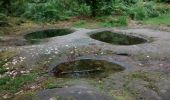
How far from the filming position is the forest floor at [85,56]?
902 cm

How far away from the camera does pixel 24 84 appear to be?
32.6 feet

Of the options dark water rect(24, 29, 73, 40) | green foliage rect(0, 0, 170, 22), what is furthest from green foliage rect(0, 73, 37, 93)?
green foliage rect(0, 0, 170, 22)

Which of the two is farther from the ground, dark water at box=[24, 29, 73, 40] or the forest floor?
the forest floor

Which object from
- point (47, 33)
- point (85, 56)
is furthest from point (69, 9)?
point (85, 56)

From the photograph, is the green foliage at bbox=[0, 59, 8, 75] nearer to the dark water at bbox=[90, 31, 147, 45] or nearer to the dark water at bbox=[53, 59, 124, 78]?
the dark water at bbox=[53, 59, 124, 78]

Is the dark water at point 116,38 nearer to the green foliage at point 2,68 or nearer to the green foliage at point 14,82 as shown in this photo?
the green foliage at point 2,68

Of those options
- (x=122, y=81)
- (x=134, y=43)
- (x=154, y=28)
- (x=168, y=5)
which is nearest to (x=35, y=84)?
(x=122, y=81)

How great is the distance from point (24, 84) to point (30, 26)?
29.8 feet

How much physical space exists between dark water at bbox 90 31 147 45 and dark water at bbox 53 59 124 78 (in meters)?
2.90

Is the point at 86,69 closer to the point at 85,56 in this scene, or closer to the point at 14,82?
the point at 85,56

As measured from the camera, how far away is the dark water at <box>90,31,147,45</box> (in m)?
14.3

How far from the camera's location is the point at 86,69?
10852 mm

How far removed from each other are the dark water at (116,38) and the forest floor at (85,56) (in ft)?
1.39

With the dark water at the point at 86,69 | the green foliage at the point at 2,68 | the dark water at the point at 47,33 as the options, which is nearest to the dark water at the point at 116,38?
the dark water at the point at 47,33
